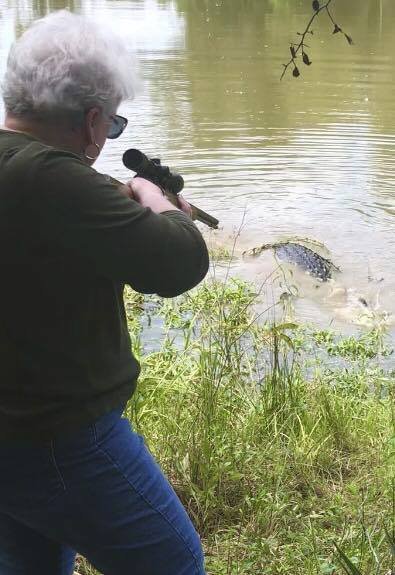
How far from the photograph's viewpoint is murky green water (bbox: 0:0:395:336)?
8.41 meters

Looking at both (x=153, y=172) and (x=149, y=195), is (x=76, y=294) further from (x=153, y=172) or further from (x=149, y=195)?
(x=153, y=172)

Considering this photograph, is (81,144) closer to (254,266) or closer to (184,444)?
(184,444)

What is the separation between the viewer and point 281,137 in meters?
12.6

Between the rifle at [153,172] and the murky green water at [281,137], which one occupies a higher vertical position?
the rifle at [153,172]

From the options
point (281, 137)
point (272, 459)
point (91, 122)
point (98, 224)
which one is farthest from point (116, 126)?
point (281, 137)

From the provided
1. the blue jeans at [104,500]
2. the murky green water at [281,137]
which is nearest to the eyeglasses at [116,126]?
the blue jeans at [104,500]

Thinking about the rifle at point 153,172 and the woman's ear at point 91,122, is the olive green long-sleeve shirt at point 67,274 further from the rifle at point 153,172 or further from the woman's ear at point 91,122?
the rifle at point 153,172

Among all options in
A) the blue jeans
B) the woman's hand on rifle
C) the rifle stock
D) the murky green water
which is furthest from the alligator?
the blue jeans

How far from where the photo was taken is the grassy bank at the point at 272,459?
266cm

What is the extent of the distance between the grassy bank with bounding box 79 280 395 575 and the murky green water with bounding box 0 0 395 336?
1.86 meters

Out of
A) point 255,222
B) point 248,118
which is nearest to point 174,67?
point 248,118

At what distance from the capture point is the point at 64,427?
166 cm

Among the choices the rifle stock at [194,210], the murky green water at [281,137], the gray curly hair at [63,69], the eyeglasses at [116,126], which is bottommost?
the murky green water at [281,137]

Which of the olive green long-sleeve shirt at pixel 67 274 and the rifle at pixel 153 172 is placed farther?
the rifle at pixel 153 172
